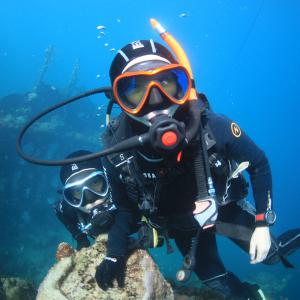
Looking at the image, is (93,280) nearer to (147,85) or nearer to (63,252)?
(63,252)

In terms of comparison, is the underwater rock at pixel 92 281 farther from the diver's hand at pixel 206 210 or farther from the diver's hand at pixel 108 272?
the diver's hand at pixel 206 210

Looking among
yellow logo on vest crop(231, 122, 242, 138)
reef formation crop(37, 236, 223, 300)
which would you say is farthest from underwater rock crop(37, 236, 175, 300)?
yellow logo on vest crop(231, 122, 242, 138)

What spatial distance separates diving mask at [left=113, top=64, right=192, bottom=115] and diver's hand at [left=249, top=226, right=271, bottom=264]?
1637mm

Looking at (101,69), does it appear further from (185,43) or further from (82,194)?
(82,194)

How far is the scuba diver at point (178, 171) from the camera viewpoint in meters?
2.80

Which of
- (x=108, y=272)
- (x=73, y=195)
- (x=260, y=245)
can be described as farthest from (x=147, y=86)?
(x=73, y=195)

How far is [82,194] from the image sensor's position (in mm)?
5332

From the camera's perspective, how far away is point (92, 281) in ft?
12.3

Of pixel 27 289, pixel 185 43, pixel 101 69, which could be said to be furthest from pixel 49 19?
pixel 27 289

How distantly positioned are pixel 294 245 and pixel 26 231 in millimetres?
14963

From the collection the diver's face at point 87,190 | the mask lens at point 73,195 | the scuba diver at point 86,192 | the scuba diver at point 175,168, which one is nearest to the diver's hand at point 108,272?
the scuba diver at point 175,168

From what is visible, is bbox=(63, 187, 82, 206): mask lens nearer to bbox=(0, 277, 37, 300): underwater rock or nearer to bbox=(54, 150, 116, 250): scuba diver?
bbox=(54, 150, 116, 250): scuba diver

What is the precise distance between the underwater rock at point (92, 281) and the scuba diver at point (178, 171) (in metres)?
0.13

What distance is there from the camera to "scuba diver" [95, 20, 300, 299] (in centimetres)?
280
